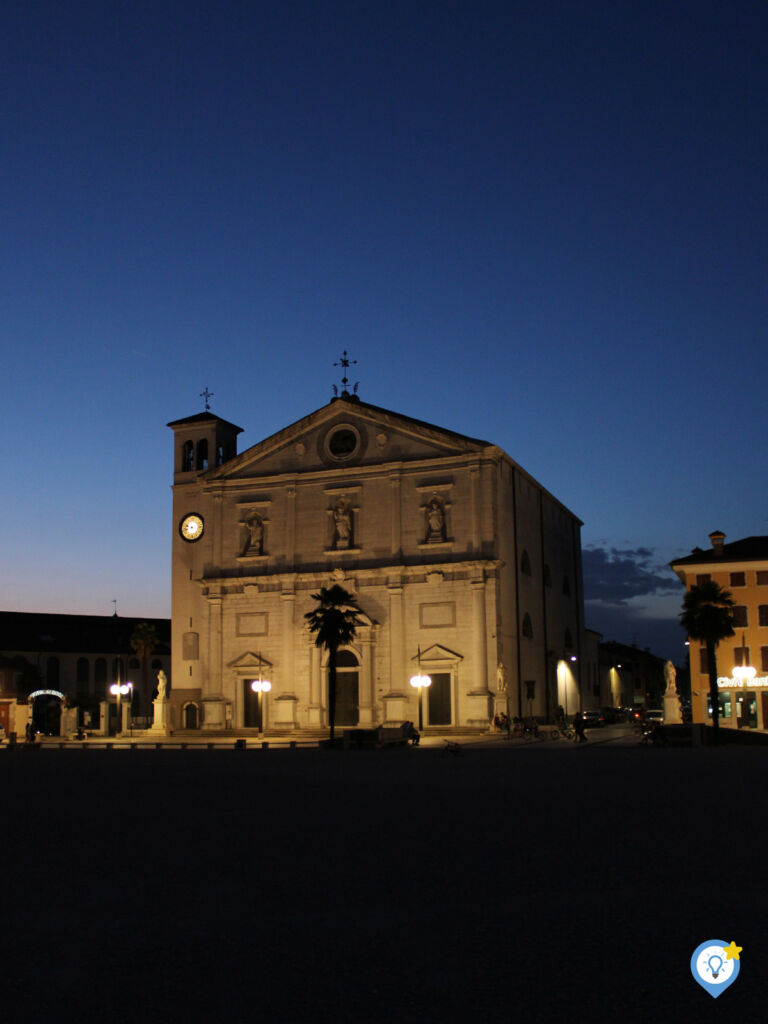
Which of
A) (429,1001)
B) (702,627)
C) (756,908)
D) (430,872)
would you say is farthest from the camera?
(702,627)

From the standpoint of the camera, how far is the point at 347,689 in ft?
190

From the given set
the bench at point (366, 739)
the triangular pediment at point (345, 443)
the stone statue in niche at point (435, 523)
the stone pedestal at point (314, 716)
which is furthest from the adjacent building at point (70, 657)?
the bench at point (366, 739)

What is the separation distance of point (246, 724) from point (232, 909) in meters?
52.7

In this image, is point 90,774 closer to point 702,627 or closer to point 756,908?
point 756,908

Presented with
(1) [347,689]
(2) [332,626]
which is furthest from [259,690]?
(2) [332,626]

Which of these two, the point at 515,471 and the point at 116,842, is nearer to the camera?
the point at 116,842

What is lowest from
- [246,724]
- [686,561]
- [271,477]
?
[246,724]

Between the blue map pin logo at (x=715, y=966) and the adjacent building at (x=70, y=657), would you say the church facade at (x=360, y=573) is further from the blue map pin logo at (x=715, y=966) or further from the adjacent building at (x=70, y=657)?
the blue map pin logo at (x=715, y=966)

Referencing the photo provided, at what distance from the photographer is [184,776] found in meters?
25.8

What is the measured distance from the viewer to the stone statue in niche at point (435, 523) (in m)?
57.0

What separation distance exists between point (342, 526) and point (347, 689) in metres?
8.85

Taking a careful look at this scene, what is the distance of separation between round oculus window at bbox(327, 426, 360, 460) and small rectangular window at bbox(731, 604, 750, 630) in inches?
879

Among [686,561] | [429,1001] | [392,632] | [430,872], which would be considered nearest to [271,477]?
[392,632]

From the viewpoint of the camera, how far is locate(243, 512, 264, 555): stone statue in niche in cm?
6153
